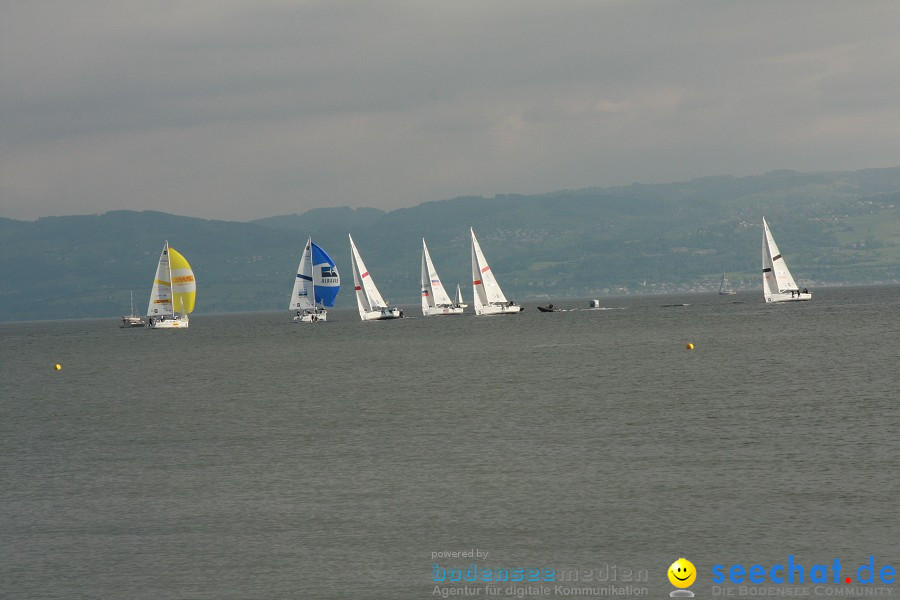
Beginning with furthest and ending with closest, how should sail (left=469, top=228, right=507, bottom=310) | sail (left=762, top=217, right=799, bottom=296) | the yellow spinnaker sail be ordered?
1. sail (left=762, top=217, right=799, bottom=296)
2. the yellow spinnaker sail
3. sail (left=469, top=228, right=507, bottom=310)

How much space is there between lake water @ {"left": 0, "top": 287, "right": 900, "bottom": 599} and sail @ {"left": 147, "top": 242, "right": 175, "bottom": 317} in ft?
285

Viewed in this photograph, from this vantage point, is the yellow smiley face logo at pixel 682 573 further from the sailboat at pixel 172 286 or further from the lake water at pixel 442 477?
the sailboat at pixel 172 286

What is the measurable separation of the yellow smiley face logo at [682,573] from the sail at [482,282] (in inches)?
5764

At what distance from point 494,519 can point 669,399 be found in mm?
33541

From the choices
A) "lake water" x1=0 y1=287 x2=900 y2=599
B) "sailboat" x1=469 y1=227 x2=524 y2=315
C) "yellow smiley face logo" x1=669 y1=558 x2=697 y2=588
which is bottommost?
"yellow smiley face logo" x1=669 y1=558 x2=697 y2=588

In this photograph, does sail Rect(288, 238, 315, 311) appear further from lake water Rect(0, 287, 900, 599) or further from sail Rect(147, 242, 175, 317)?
lake water Rect(0, 287, 900, 599)

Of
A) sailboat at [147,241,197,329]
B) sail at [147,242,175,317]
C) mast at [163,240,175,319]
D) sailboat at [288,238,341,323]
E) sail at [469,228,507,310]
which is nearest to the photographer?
sail at [469,228,507,310]

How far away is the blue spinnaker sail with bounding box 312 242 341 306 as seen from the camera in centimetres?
18412

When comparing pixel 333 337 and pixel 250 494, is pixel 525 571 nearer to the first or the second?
pixel 250 494

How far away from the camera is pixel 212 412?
71938 mm

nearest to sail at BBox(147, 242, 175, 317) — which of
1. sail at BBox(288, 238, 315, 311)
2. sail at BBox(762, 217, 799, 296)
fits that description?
sail at BBox(288, 238, 315, 311)

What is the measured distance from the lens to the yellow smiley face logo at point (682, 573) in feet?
96.7

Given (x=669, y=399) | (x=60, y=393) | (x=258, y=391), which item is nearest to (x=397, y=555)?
(x=669, y=399)

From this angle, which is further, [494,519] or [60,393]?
[60,393]
